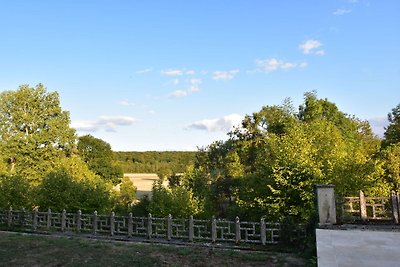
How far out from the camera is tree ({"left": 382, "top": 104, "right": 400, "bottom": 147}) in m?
36.8

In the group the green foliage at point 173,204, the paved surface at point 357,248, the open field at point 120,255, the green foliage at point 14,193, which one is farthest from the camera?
the green foliage at point 14,193

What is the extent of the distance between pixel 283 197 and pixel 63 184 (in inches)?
541

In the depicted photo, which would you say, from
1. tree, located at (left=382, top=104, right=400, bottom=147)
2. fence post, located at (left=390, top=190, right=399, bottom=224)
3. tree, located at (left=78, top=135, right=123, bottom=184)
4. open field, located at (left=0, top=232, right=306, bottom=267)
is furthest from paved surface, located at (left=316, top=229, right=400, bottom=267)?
tree, located at (left=78, top=135, right=123, bottom=184)

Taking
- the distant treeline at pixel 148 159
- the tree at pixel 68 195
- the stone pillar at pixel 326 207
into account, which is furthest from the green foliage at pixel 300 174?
the distant treeline at pixel 148 159

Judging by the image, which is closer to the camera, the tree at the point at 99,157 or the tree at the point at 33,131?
the tree at the point at 33,131

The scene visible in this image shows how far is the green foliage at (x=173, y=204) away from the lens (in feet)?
80.6

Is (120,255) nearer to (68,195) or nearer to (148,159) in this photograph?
(68,195)

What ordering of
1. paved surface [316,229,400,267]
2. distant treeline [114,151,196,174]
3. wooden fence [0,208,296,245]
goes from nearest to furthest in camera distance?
1. paved surface [316,229,400,267]
2. wooden fence [0,208,296,245]
3. distant treeline [114,151,196,174]

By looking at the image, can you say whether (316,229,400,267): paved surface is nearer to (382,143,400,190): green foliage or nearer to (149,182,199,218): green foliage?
(149,182,199,218): green foliage

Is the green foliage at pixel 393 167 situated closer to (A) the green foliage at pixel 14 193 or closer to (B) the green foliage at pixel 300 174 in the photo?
(B) the green foliage at pixel 300 174

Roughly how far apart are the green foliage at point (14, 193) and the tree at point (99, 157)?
75.9 ft

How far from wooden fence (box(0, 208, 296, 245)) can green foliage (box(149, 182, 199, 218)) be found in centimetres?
397

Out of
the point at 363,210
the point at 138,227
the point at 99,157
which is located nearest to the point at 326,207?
the point at 363,210

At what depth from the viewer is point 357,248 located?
367 inches
